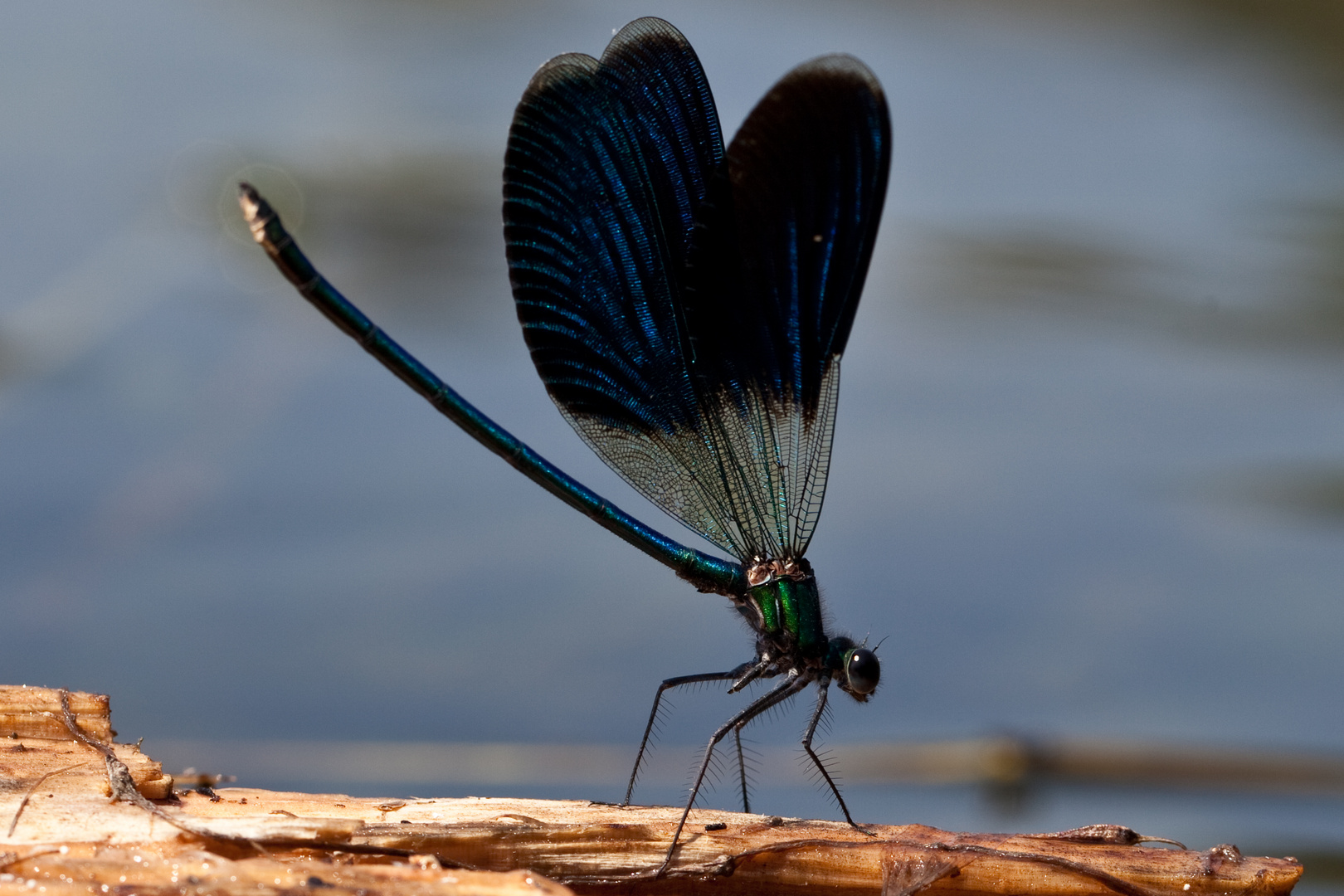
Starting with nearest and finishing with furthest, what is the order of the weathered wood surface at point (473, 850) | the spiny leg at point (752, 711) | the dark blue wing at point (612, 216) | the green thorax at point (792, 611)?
1. the weathered wood surface at point (473, 850)
2. the spiny leg at point (752, 711)
3. the dark blue wing at point (612, 216)
4. the green thorax at point (792, 611)

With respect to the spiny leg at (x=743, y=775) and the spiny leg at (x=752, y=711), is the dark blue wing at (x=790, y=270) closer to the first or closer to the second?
the spiny leg at (x=752, y=711)

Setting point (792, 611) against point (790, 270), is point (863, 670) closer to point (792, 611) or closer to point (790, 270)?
point (792, 611)

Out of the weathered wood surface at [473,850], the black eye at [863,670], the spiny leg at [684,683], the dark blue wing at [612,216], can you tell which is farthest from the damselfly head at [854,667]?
the dark blue wing at [612,216]

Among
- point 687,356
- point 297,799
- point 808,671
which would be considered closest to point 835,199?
point 687,356

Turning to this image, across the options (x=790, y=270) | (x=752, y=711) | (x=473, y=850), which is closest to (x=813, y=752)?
(x=752, y=711)

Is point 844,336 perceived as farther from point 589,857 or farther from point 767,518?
point 589,857

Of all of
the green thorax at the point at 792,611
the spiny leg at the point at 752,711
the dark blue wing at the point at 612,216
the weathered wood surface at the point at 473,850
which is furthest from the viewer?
the green thorax at the point at 792,611

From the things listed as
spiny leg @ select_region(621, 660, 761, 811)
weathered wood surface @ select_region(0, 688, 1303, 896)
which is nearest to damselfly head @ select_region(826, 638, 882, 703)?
spiny leg @ select_region(621, 660, 761, 811)
